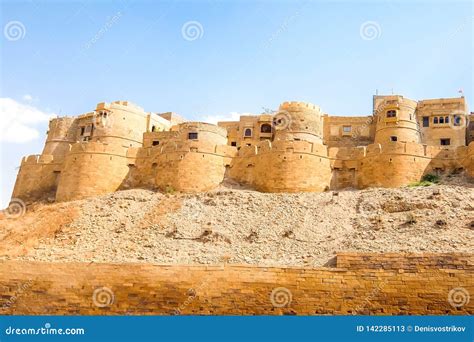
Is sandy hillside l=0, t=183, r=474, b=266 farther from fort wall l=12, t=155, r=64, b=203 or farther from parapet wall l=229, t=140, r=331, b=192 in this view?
fort wall l=12, t=155, r=64, b=203

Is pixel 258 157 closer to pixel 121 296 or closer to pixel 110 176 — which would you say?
pixel 110 176

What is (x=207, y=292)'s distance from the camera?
1639cm

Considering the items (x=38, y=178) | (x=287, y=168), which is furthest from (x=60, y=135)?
(x=287, y=168)

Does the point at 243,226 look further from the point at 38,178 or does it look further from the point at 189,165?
the point at 38,178

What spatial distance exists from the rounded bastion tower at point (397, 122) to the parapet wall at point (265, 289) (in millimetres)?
21264

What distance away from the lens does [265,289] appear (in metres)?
16.2

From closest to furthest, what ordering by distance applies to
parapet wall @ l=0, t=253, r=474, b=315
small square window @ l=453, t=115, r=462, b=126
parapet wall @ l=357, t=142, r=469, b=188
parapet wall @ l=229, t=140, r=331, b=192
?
1. parapet wall @ l=0, t=253, r=474, b=315
2. parapet wall @ l=357, t=142, r=469, b=188
3. parapet wall @ l=229, t=140, r=331, b=192
4. small square window @ l=453, t=115, r=462, b=126

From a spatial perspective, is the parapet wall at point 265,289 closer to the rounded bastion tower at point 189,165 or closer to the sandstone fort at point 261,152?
the sandstone fort at point 261,152

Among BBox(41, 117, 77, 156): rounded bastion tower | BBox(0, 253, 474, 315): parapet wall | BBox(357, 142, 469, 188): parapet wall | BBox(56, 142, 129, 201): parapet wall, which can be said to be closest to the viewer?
BBox(0, 253, 474, 315): parapet wall

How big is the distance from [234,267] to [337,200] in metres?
11.4

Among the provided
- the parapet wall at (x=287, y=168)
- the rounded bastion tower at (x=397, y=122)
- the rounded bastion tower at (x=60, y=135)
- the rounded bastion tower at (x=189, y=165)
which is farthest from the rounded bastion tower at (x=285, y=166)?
the rounded bastion tower at (x=60, y=135)

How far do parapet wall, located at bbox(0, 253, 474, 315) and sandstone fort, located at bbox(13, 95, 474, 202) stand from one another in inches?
513

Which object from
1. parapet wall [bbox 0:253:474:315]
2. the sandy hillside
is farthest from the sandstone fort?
parapet wall [bbox 0:253:474:315]

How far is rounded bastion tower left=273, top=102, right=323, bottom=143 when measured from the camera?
121 feet
